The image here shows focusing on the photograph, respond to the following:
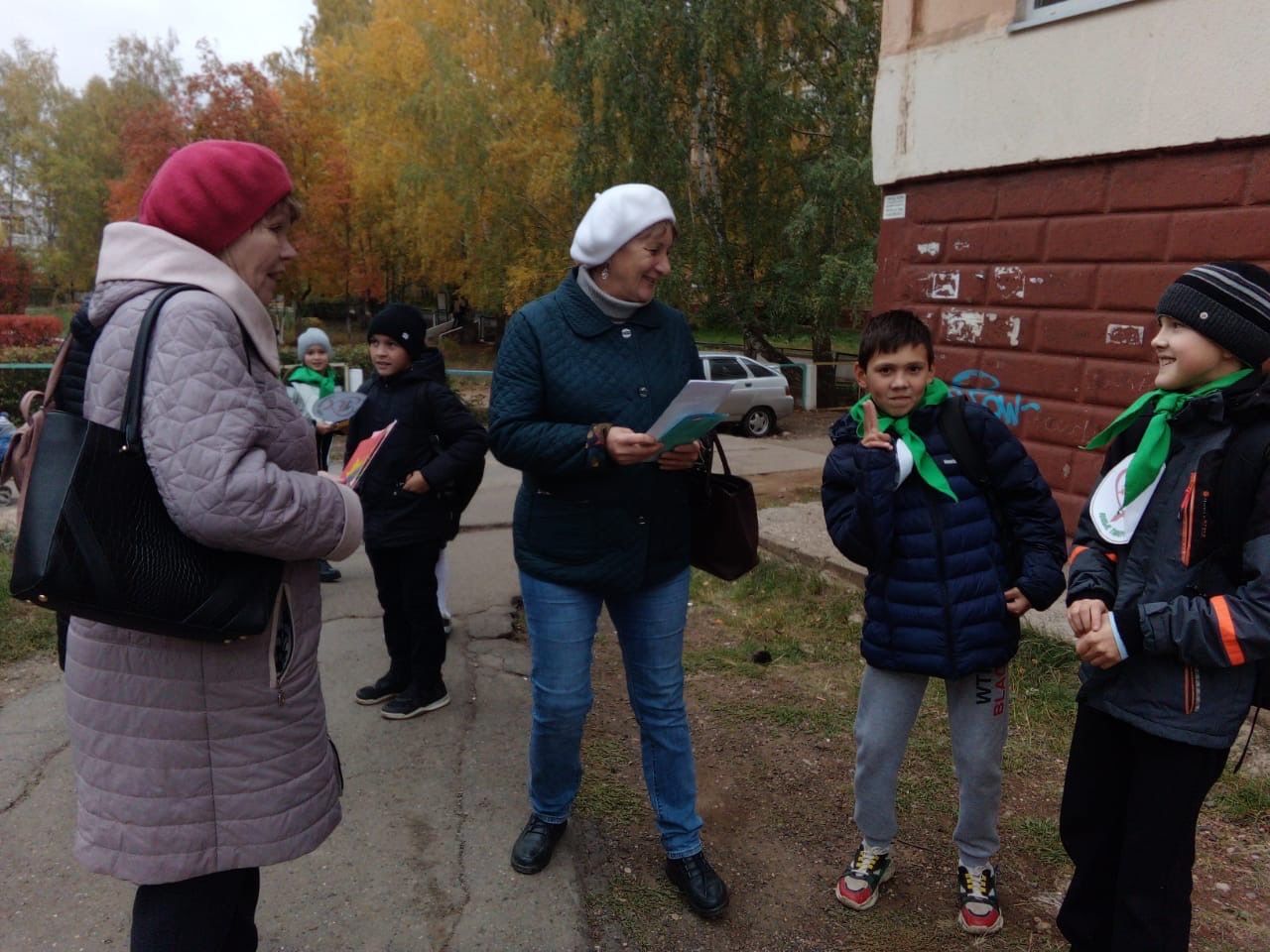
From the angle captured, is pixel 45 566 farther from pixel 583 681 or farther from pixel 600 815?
pixel 600 815

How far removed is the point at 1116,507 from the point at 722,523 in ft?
3.56

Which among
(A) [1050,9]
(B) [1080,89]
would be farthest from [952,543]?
(A) [1050,9]

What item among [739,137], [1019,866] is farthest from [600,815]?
[739,137]

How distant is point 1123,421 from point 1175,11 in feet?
10.6

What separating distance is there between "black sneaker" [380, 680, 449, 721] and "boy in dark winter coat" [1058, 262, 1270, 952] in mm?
2670

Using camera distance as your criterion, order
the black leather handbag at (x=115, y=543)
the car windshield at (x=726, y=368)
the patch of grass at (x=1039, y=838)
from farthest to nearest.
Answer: the car windshield at (x=726, y=368) → the patch of grass at (x=1039, y=838) → the black leather handbag at (x=115, y=543)

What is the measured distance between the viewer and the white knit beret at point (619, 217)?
238cm

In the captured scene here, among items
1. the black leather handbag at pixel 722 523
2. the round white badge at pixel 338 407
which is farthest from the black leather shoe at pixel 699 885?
the round white badge at pixel 338 407

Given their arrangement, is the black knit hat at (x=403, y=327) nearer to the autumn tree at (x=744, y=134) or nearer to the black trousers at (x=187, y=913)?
the black trousers at (x=187, y=913)

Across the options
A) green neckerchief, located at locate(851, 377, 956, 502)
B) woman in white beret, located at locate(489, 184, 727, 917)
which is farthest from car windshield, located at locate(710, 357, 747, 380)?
green neckerchief, located at locate(851, 377, 956, 502)

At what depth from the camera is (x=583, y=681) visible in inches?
102

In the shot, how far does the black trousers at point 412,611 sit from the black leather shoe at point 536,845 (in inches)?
45.2

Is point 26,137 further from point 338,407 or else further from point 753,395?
point 338,407

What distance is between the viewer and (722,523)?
2721 millimetres
